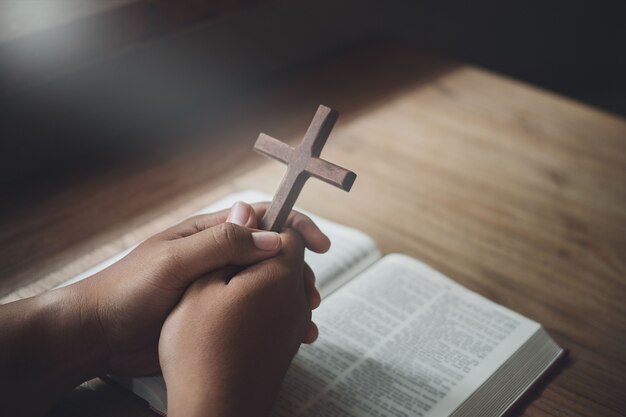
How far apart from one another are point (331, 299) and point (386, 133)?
1.65ft

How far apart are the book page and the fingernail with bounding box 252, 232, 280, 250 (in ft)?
0.48

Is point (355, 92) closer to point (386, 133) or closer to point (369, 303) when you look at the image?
point (386, 133)

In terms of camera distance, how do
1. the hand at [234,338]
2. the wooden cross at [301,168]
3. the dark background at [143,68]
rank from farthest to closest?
1. the dark background at [143,68]
2. the wooden cross at [301,168]
3. the hand at [234,338]

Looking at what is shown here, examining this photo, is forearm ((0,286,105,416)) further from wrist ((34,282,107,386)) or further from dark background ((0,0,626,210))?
dark background ((0,0,626,210))

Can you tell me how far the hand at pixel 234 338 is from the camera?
0.59 meters

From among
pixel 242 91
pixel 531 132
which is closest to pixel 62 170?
pixel 242 91

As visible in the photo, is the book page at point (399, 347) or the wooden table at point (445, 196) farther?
the wooden table at point (445, 196)

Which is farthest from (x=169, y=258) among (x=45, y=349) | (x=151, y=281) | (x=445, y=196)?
(x=445, y=196)

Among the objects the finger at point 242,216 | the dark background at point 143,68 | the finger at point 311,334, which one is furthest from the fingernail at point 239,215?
the dark background at point 143,68

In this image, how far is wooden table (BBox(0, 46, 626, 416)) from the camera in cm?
88

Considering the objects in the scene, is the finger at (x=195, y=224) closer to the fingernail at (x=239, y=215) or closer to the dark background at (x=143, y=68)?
the fingernail at (x=239, y=215)

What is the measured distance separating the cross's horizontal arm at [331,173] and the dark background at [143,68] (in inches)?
19.7

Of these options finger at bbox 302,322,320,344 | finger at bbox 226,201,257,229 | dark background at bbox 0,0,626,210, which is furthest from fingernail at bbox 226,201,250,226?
dark background at bbox 0,0,626,210

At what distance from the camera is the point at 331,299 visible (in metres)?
0.85
